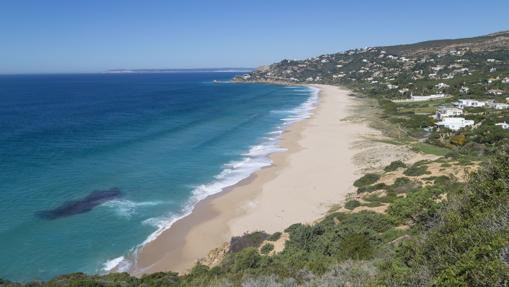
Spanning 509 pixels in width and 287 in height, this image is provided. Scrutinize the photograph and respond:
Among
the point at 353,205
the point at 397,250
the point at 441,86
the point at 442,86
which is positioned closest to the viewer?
the point at 397,250

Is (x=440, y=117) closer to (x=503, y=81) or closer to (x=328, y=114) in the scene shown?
(x=328, y=114)

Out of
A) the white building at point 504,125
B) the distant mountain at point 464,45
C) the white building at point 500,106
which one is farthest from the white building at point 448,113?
the distant mountain at point 464,45

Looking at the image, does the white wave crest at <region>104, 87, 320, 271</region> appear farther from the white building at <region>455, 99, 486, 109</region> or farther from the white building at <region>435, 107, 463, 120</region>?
the white building at <region>455, 99, 486, 109</region>

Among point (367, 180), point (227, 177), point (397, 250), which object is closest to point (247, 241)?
point (397, 250)

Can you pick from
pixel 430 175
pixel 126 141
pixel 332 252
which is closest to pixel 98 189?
pixel 126 141

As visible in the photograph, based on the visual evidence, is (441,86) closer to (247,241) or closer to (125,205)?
(125,205)

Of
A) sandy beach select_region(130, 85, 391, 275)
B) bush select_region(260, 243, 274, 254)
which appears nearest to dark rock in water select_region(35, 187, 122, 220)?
sandy beach select_region(130, 85, 391, 275)

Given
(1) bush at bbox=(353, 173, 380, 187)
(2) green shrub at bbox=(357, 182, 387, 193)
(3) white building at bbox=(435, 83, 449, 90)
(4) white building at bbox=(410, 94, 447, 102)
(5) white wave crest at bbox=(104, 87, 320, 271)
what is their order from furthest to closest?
(3) white building at bbox=(435, 83, 449, 90)
(4) white building at bbox=(410, 94, 447, 102)
(1) bush at bbox=(353, 173, 380, 187)
(2) green shrub at bbox=(357, 182, 387, 193)
(5) white wave crest at bbox=(104, 87, 320, 271)

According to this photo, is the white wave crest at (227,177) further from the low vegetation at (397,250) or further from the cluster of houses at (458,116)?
the cluster of houses at (458,116)
